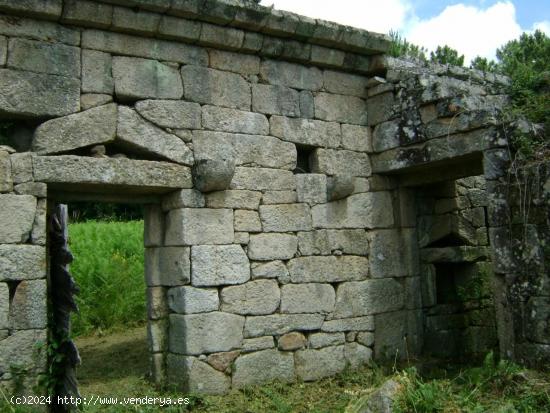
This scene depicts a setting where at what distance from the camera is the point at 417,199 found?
6914mm

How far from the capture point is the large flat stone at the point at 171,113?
17.2 ft

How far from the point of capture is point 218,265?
17.7 ft

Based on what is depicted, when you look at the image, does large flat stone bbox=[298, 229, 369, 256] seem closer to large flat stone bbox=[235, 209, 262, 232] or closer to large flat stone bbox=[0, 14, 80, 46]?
large flat stone bbox=[235, 209, 262, 232]

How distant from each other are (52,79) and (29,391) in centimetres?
248

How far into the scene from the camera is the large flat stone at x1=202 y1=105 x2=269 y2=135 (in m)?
5.57

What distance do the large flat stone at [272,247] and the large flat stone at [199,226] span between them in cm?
26

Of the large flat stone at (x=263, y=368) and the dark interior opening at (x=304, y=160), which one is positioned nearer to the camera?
the large flat stone at (x=263, y=368)

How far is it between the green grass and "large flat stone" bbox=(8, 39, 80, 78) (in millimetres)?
4503

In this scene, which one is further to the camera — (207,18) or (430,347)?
(430,347)

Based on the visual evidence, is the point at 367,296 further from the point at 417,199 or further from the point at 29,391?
the point at 29,391

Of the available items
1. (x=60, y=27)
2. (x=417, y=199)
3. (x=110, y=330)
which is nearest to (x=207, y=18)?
(x=60, y=27)

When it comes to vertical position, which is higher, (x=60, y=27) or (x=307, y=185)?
(x=60, y=27)

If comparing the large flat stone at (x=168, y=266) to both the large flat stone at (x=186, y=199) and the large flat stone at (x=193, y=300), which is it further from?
the large flat stone at (x=186, y=199)

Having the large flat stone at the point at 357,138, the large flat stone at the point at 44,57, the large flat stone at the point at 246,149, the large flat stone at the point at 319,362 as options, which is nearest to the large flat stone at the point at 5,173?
the large flat stone at the point at 44,57
